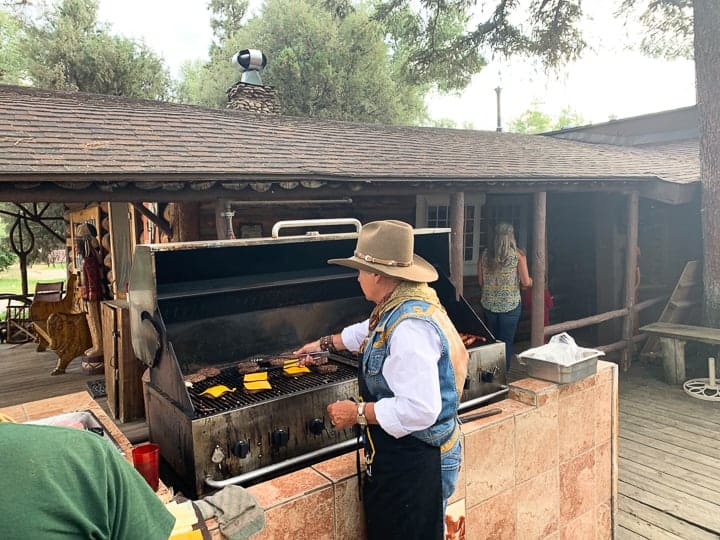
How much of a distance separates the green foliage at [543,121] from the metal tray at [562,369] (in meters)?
52.3

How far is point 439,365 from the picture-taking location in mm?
2180

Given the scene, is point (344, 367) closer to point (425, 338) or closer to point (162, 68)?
point (425, 338)

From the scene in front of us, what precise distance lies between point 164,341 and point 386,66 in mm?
25916

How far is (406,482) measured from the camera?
224 cm

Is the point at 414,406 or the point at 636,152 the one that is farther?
the point at 636,152

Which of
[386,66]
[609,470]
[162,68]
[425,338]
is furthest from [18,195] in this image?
[386,66]

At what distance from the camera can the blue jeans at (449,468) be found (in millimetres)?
2312

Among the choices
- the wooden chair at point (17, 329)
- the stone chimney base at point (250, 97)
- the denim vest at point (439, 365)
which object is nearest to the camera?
the denim vest at point (439, 365)

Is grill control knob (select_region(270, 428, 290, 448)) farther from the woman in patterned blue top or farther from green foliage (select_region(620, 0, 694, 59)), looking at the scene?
green foliage (select_region(620, 0, 694, 59))

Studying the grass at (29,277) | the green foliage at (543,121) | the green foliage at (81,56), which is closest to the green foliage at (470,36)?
the green foliage at (81,56)

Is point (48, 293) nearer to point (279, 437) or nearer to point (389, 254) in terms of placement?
point (279, 437)

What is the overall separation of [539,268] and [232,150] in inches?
167

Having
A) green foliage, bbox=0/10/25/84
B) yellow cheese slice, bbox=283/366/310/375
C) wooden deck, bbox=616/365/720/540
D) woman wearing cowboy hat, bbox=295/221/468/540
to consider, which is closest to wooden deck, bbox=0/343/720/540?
wooden deck, bbox=616/365/720/540

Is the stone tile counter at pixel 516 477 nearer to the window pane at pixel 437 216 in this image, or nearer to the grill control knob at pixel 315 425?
the grill control knob at pixel 315 425
